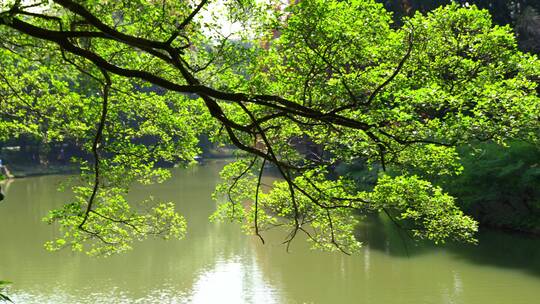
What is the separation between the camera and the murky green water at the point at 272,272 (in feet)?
44.1

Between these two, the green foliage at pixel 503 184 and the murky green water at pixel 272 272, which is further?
the green foliage at pixel 503 184

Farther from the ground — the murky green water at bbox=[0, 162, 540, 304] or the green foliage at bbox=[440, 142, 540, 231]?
the green foliage at bbox=[440, 142, 540, 231]

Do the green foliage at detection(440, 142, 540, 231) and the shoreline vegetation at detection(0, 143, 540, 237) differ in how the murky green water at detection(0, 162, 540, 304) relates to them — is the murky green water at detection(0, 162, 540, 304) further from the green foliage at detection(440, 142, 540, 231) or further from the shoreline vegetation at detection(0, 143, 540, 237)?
the green foliage at detection(440, 142, 540, 231)

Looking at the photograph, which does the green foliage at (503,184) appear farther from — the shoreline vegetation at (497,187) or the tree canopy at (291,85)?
the tree canopy at (291,85)

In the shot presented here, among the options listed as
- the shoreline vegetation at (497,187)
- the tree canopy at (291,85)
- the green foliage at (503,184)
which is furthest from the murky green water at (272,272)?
the tree canopy at (291,85)

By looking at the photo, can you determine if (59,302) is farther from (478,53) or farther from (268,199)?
(478,53)

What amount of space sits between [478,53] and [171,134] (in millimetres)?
4710

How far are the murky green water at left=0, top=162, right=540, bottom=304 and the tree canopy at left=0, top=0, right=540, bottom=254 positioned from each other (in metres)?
5.39

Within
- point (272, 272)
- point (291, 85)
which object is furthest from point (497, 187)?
point (291, 85)

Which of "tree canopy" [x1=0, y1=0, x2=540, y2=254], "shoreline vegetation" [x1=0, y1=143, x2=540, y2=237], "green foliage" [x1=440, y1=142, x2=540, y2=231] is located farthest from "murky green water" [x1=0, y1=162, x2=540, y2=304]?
"tree canopy" [x1=0, y1=0, x2=540, y2=254]

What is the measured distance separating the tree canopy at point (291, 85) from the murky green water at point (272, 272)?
5387 mm

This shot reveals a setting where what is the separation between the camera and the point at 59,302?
13.0 m

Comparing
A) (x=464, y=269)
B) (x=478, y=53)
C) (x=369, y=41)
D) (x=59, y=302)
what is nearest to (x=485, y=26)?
(x=478, y=53)

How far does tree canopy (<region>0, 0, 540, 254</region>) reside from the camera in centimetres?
631
